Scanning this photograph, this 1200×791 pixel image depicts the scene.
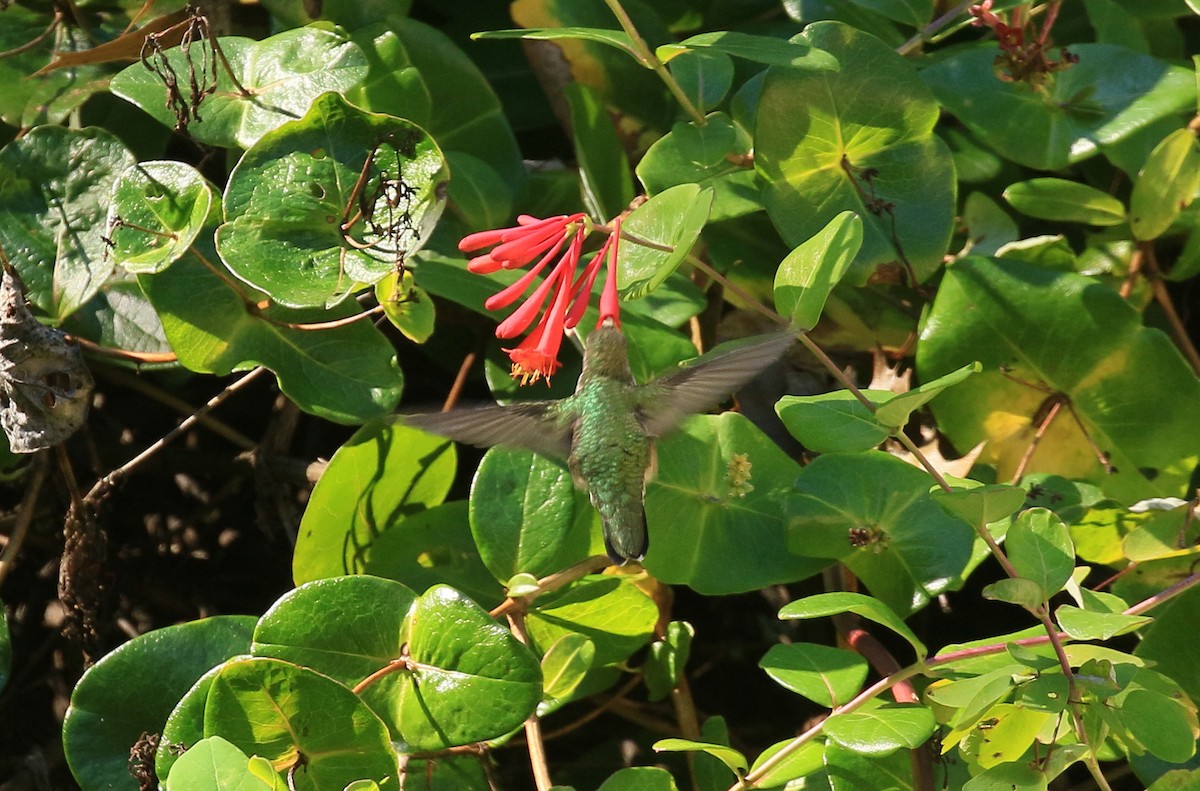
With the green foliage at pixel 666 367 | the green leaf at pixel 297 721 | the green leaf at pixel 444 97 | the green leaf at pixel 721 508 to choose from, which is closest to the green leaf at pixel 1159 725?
the green foliage at pixel 666 367

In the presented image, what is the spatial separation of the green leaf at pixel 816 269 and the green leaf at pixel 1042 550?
25 centimetres

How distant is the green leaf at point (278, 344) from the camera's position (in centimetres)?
132

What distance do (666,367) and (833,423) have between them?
1.05ft

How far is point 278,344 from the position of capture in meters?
1.37

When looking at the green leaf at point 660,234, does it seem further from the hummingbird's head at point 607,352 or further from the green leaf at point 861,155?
the green leaf at point 861,155

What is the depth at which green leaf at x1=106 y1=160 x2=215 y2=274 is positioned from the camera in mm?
1291

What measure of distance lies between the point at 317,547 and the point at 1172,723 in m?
0.85

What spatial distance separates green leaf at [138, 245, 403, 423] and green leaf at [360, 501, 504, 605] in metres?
0.13

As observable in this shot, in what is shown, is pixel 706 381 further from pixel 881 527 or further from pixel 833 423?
pixel 881 527

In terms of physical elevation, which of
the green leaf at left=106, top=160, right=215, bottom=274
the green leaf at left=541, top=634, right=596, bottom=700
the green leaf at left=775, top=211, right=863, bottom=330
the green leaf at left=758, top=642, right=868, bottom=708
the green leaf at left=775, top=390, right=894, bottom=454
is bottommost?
the green leaf at left=541, top=634, right=596, bottom=700

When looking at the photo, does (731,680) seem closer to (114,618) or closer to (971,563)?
(971,563)

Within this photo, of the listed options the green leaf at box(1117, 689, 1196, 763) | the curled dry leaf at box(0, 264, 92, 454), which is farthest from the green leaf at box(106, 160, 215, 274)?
the green leaf at box(1117, 689, 1196, 763)

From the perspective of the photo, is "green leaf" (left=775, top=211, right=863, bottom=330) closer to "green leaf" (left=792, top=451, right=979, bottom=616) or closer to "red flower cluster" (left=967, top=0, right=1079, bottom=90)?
"green leaf" (left=792, top=451, right=979, bottom=616)

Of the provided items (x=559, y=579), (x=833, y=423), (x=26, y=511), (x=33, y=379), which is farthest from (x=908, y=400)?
(x=26, y=511)
